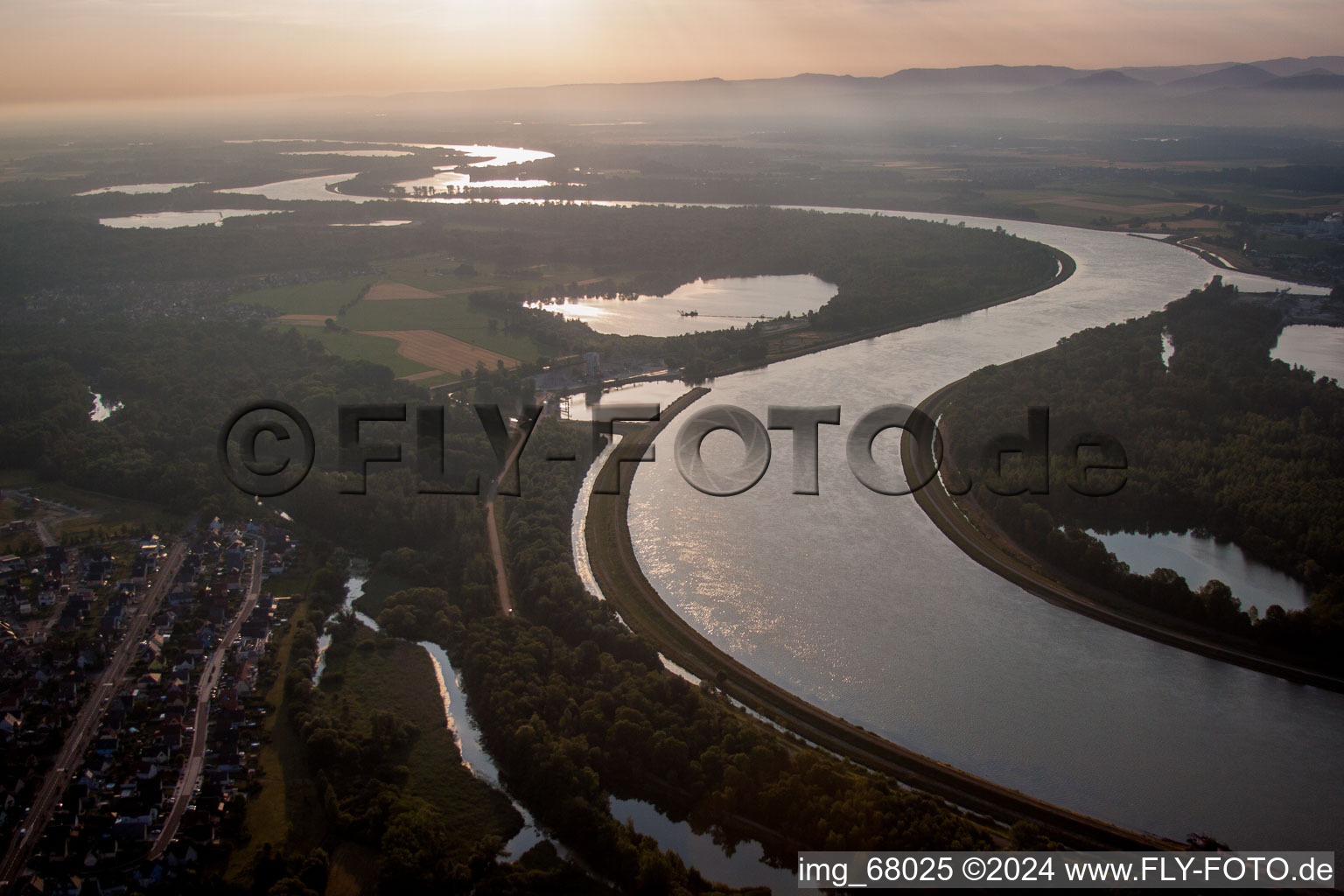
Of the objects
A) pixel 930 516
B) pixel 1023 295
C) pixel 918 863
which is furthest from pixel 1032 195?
pixel 918 863

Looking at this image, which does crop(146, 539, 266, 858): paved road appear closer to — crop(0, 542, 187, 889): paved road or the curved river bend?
crop(0, 542, 187, 889): paved road

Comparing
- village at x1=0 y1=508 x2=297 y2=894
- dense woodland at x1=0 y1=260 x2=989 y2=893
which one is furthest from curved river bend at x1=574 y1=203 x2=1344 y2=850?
village at x1=0 y1=508 x2=297 y2=894

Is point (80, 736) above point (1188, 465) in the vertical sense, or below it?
below

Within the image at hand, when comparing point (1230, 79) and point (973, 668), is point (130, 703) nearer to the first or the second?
point (973, 668)

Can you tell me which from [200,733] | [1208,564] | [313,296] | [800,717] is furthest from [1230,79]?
[200,733]

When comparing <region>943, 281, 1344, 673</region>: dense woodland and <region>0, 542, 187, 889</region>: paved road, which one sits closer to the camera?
<region>0, 542, 187, 889</region>: paved road

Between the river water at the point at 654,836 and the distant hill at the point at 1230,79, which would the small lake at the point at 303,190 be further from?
the distant hill at the point at 1230,79
